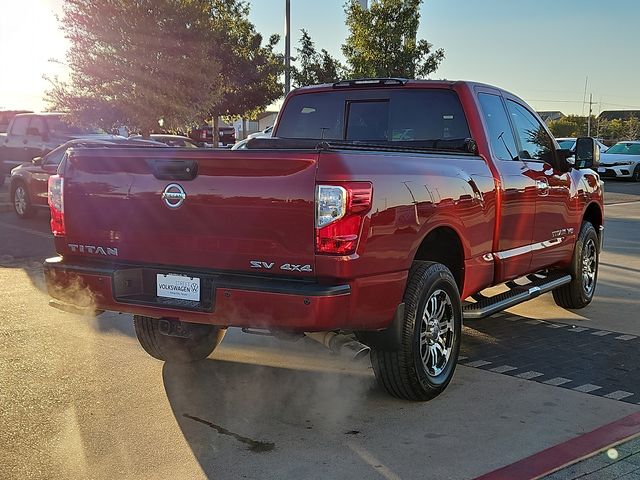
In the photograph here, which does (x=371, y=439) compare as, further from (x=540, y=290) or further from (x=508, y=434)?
(x=540, y=290)

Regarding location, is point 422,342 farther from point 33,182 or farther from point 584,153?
point 33,182

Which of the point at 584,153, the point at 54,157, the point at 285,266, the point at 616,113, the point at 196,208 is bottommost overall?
the point at 285,266

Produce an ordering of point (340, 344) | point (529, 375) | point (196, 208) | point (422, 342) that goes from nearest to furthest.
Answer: point (196, 208) < point (340, 344) < point (422, 342) < point (529, 375)

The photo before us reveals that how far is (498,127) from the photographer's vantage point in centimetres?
592

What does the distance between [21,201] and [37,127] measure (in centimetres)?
493

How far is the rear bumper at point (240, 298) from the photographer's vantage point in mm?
3715

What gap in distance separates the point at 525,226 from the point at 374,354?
2158 millimetres

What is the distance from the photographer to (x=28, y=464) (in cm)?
365

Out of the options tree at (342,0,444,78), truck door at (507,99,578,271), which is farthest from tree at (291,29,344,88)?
truck door at (507,99,578,271)

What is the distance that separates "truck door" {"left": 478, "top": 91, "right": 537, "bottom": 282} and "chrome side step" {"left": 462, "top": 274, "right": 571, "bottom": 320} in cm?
15

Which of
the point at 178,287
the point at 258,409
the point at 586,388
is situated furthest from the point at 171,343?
the point at 586,388

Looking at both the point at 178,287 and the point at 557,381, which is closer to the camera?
the point at 178,287

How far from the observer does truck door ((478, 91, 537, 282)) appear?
5582 mm

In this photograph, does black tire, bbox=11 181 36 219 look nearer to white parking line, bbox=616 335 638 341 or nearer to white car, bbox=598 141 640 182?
white parking line, bbox=616 335 638 341
